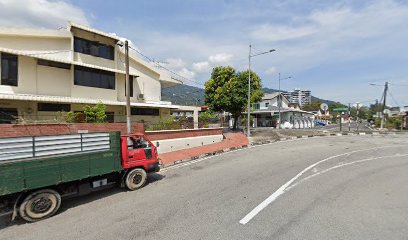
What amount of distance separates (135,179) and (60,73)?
13133 mm

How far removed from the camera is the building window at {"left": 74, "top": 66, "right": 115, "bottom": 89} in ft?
52.5

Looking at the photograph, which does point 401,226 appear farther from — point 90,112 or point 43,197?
point 90,112

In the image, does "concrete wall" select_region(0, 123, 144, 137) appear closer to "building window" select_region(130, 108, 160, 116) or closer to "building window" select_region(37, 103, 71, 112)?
"building window" select_region(37, 103, 71, 112)

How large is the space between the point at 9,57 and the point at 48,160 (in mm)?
13004

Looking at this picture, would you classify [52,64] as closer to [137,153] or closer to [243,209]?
[137,153]

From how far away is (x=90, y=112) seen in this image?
12859 millimetres

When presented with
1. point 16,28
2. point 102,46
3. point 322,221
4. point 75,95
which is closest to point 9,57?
point 16,28

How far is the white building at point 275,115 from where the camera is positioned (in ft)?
136

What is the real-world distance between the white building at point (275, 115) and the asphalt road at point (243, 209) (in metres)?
30.5

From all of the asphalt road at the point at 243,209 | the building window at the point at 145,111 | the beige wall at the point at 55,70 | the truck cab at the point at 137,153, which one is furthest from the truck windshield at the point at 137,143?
the building window at the point at 145,111

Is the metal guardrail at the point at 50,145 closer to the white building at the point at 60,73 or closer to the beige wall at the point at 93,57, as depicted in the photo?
the white building at the point at 60,73

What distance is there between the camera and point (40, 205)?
5.43 metres

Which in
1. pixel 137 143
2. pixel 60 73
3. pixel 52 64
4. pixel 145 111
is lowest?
pixel 137 143

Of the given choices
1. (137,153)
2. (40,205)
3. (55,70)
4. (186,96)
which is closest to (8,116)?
(55,70)
